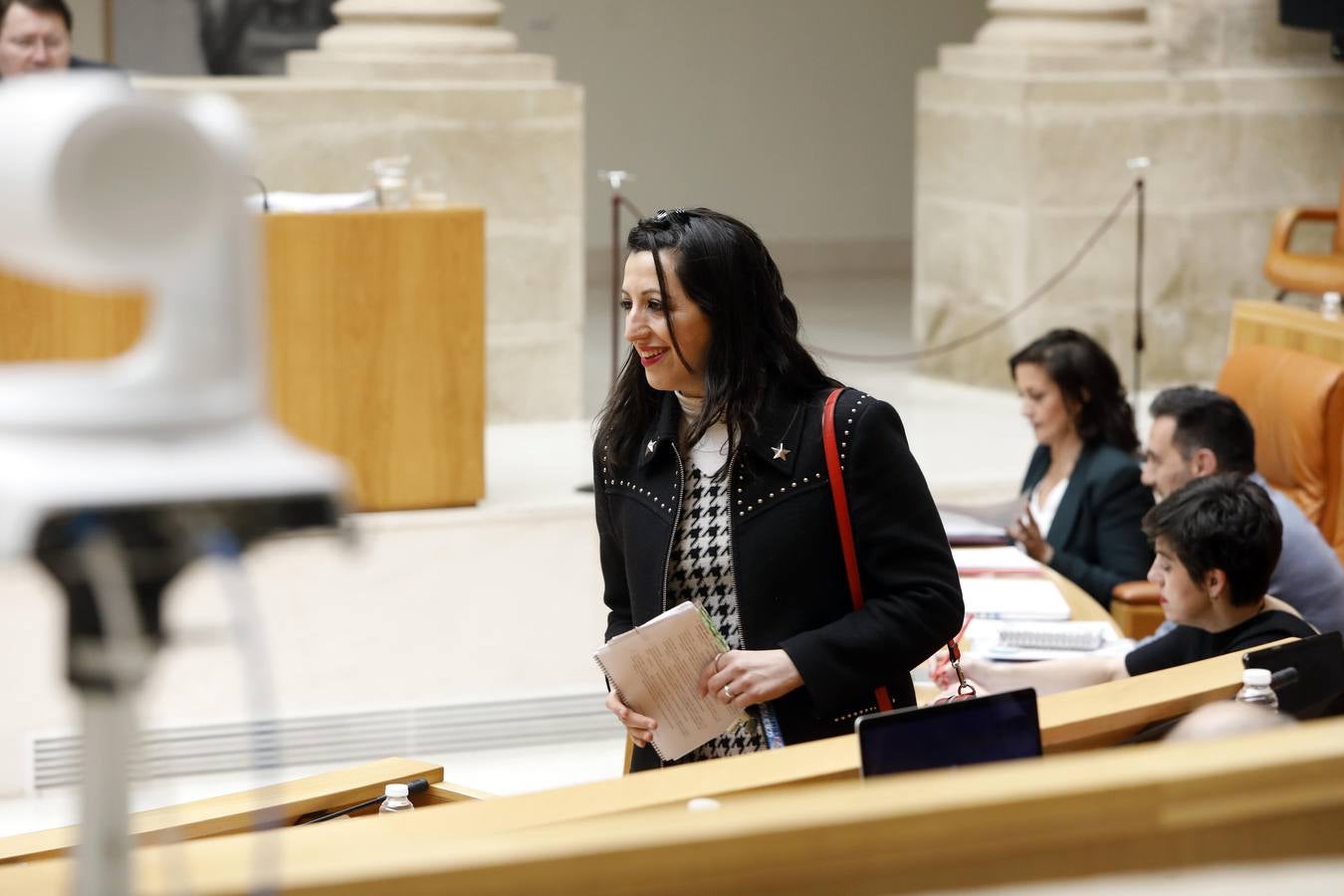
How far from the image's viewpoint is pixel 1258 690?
122 inches

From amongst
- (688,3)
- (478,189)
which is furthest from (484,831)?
(688,3)

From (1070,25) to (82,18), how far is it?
6.26 m

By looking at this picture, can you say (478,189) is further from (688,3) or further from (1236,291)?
(688,3)

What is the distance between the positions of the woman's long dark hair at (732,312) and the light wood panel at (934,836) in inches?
66.2

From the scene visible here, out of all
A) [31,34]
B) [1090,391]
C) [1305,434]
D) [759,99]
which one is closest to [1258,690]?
[1090,391]

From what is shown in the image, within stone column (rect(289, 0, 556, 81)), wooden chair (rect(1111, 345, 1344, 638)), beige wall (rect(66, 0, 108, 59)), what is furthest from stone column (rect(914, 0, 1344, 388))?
beige wall (rect(66, 0, 108, 59))

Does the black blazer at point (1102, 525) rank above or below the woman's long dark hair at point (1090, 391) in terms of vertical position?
below

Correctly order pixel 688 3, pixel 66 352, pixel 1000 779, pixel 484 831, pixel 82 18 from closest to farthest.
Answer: pixel 1000 779, pixel 484 831, pixel 66 352, pixel 82 18, pixel 688 3

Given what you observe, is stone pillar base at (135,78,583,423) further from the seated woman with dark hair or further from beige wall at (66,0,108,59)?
the seated woman with dark hair

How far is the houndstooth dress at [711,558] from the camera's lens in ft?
10.1

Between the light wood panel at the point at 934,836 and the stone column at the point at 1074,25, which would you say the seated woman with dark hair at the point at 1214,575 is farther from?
the stone column at the point at 1074,25

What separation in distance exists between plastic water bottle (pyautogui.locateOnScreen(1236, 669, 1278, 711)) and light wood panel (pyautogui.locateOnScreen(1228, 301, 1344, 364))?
3766 millimetres

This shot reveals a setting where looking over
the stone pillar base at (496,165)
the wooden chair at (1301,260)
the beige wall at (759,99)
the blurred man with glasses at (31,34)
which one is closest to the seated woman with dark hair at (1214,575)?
the blurred man with glasses at (31,34)

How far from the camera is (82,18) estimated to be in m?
12.6
